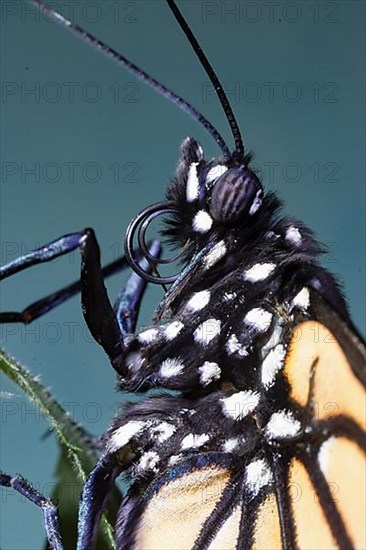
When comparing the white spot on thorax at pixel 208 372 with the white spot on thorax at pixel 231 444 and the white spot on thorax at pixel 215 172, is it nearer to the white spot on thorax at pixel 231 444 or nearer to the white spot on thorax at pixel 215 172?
the white spot on thorax at pixel 231 444

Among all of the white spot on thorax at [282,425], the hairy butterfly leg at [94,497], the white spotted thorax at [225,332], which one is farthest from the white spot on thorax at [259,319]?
the hairy butterfly leg at [94,497]

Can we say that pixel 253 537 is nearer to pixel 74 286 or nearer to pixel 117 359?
pixel 117 359

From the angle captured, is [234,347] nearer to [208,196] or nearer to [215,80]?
[208,196]

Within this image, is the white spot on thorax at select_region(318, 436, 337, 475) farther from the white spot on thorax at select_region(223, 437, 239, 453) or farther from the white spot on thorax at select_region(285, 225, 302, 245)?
the white spot on thorax at select_region(285, 225, 302, 245)

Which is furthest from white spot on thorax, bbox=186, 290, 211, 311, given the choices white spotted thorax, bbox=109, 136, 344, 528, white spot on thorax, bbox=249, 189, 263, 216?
white spot on thorax, bbox=249, 189, 263, 216

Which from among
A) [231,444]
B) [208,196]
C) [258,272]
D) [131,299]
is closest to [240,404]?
[231,444]
